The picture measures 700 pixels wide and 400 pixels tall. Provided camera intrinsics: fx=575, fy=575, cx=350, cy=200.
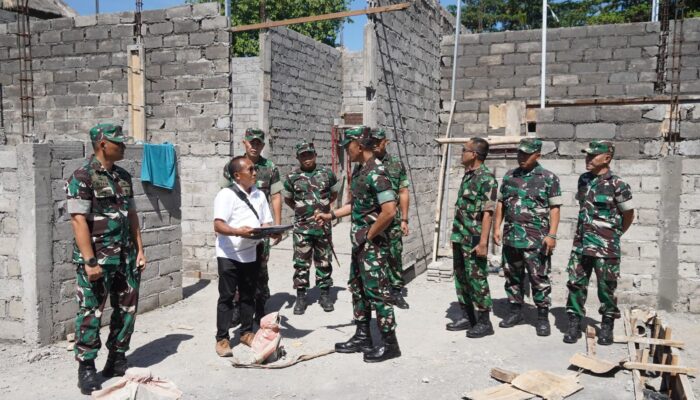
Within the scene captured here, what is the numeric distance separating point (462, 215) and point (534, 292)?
1.08 m

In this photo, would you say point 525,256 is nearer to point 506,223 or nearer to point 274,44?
point 506,223

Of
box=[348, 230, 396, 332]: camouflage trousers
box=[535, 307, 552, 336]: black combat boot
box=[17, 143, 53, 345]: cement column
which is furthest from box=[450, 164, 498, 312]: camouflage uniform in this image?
box=[17, 143, 53, 345]: cement column

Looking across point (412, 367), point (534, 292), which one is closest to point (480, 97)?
point (534, 292)

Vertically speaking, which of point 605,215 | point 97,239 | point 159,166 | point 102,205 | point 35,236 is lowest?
point 35,236

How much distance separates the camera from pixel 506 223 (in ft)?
19.6

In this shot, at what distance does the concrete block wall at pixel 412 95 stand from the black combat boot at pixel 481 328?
2.86 metres

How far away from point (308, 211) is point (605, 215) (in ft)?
10.3

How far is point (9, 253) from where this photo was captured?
5371 millimetres

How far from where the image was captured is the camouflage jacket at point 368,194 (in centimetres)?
472

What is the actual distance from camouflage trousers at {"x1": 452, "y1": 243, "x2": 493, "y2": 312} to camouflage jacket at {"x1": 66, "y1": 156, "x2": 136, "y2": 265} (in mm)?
3260

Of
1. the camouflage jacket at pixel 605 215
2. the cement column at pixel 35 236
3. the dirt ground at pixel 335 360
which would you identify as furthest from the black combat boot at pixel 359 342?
the cement column at pixel 35 236

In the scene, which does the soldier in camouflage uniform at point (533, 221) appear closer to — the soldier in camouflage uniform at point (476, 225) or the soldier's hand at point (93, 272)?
the soldier in camouflage uniform at point (476, 225)

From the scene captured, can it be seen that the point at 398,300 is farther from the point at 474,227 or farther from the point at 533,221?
the point at 533,221

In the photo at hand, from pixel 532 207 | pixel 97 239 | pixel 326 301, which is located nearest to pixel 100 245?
pixel 97 239
